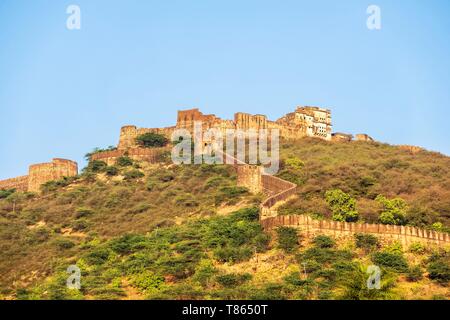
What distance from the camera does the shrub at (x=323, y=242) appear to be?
168ft

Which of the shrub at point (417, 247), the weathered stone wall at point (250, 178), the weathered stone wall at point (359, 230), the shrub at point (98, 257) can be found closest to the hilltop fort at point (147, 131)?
the weathered stone wall at point (250, 178)

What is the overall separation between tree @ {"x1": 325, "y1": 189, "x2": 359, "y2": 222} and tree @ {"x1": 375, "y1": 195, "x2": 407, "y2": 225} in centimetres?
145

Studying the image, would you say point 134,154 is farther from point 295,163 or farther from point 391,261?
point 391,261

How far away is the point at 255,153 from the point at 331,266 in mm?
28713

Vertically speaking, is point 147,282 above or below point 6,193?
below

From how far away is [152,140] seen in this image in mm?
83250

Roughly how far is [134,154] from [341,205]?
29.0 meters

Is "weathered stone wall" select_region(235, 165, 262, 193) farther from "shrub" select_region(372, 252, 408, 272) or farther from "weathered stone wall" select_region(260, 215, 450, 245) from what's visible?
"shrub" select_region(372, 252, 408, 272)

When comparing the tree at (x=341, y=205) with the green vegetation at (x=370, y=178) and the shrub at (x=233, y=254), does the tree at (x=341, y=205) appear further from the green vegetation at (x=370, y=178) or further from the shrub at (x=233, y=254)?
the shrub at (x=233, y=254)

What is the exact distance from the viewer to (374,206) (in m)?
57.7

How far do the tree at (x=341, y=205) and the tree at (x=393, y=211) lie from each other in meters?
1.45

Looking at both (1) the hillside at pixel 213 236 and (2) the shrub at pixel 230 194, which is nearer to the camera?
(1) the hillside at pixel 213 236

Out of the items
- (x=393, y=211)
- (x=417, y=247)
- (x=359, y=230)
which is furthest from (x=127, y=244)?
(x=417, y=247)
